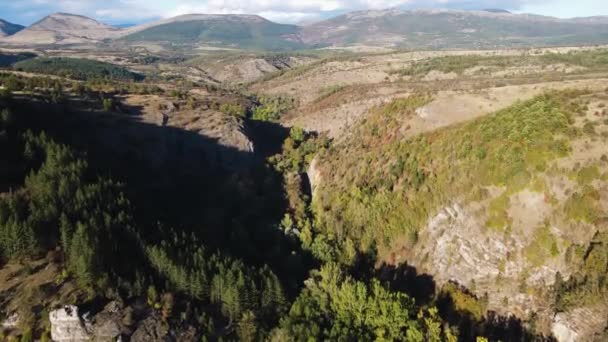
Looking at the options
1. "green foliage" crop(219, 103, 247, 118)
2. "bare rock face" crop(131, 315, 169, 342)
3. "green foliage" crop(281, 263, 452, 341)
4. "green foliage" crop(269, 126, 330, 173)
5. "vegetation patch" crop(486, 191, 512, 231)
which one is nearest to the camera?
"bare rock face" crop(131, 315, 169, 342)

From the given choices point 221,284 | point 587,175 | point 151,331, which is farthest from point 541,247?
point 151,331

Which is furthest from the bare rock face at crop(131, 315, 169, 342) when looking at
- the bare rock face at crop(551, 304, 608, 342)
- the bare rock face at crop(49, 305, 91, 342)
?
A: the bare rock face at crop(551, 304, 608, 342)

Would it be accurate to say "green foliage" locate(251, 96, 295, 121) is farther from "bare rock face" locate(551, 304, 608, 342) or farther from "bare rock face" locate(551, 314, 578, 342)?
"bare rock face" locate(551, 304, 608, 342)

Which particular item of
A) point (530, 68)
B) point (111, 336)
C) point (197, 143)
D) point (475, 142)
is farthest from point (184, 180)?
point (530, 68)

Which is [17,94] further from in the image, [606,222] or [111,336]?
[606,222]

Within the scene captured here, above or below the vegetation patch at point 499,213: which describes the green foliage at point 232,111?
above

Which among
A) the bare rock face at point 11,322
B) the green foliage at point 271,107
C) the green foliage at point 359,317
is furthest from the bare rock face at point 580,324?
the green foliage at point 271,107

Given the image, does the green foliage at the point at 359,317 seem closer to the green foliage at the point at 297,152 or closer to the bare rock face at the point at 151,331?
the bare rock face at the point at 151,331
